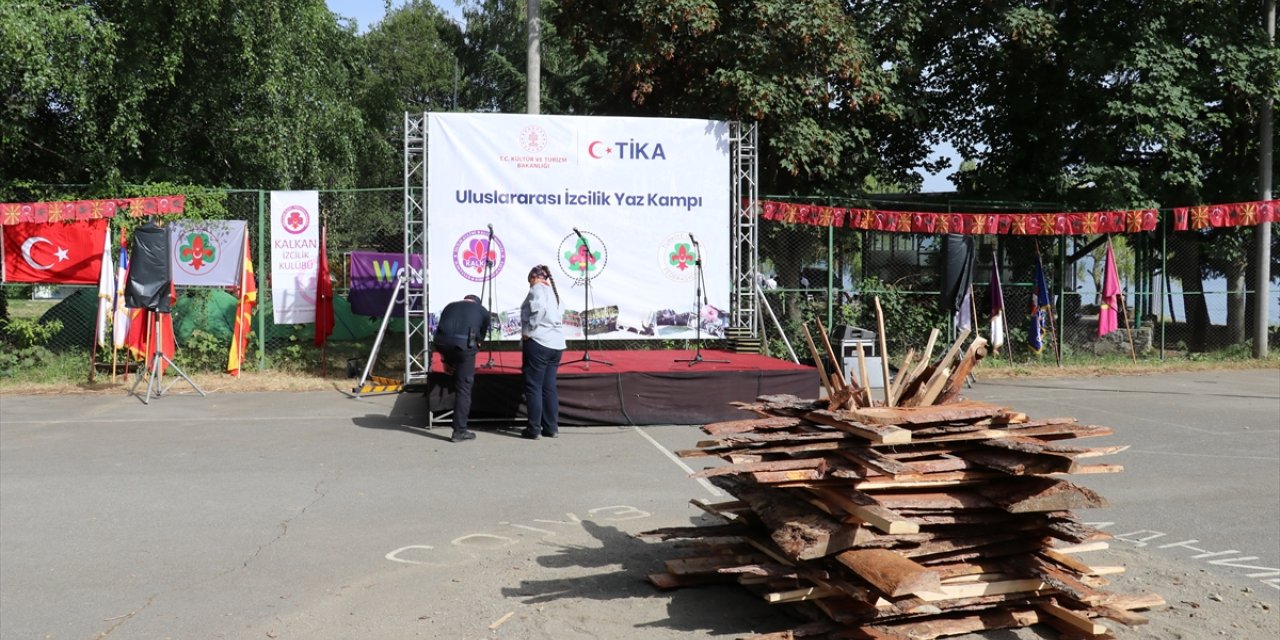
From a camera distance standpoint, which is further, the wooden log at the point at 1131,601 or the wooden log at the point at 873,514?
the wooden log at the point at 1131,601

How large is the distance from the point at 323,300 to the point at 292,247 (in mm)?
959

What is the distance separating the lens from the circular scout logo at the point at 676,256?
15.7 meters

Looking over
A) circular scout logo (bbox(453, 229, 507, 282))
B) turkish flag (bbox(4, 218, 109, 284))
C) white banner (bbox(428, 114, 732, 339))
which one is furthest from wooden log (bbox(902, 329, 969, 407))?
turkish flag (bbox(4, 218, 109, 284))

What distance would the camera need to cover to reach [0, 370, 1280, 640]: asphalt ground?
18.1 ft

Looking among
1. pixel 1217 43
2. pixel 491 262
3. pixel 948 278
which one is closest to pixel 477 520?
pixel 491 262

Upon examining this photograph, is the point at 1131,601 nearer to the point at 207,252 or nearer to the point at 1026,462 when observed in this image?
the point at 1026,462

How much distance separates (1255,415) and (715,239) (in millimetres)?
7701

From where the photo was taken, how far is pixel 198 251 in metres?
16.1

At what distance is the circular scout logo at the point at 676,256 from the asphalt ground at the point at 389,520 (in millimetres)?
3877

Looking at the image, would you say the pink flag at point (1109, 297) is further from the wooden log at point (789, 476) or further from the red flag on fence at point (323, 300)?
the wooden log at point (789, 476)

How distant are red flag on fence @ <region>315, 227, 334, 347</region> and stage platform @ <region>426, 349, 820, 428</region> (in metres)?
4.31

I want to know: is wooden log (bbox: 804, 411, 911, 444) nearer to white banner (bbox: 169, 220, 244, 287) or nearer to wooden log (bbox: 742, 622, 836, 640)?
wooden log (bbox: 742, 622, 836, 640)

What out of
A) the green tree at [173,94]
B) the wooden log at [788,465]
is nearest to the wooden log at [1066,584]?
the wooden log at [788,465]

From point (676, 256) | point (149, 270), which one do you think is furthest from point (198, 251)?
point (676, 256)
